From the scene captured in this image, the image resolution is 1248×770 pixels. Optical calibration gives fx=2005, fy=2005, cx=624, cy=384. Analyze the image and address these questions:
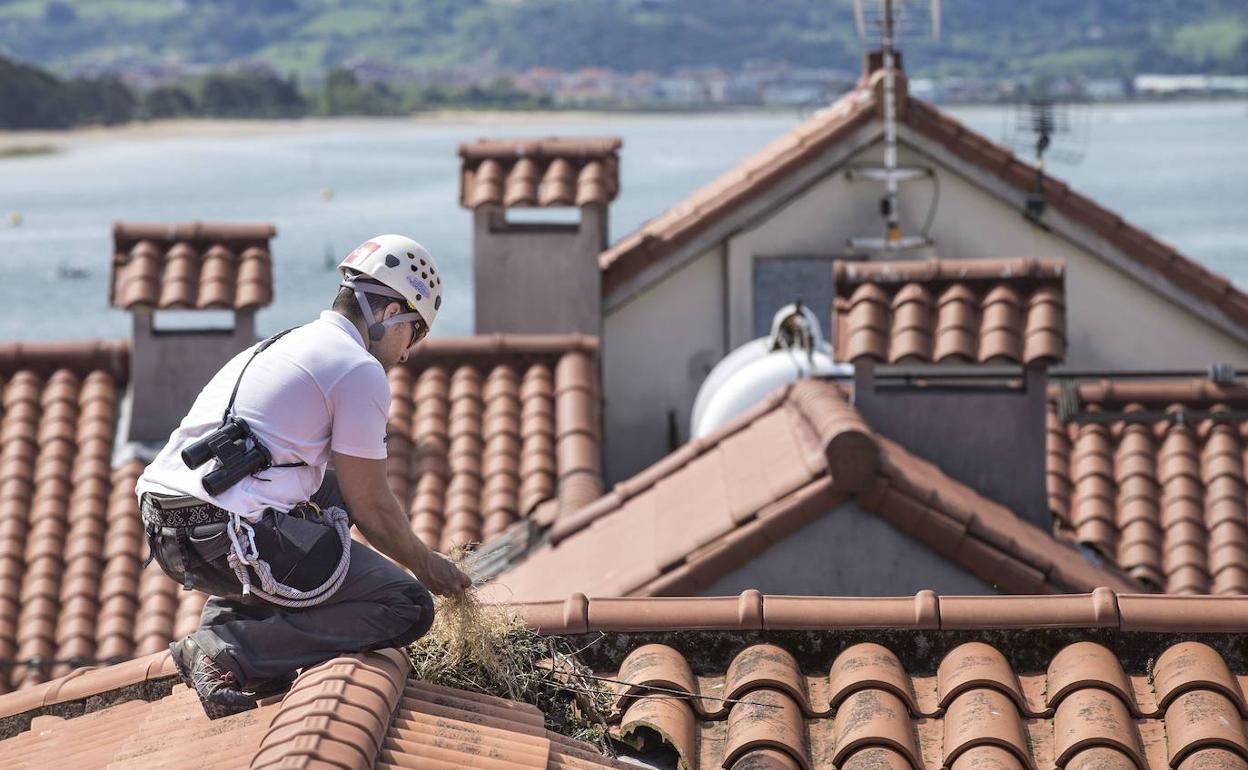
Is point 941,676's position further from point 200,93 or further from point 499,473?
point 200,93

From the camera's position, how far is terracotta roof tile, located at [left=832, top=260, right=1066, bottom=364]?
13.0m

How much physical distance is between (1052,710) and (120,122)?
137350 millimetres

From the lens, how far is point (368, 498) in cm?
684

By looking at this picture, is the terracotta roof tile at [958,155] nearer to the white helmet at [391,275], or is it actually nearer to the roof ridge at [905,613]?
the roof ridge at [905,613]

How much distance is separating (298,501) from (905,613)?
2757mm

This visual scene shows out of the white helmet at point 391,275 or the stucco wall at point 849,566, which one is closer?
the white helmet at point 391,275

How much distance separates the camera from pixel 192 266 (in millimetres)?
18359

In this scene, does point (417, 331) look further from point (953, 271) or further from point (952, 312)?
point (953, 271)

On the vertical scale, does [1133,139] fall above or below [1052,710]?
below

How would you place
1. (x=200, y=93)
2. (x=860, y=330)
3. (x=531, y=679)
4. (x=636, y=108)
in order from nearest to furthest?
(x=531, y=679) < (x=860, y=330) < (x=200, y=93) < (x=636, y=108)

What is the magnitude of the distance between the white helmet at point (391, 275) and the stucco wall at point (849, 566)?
16.1 feet

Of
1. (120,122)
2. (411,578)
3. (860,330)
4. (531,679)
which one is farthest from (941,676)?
(120,122)

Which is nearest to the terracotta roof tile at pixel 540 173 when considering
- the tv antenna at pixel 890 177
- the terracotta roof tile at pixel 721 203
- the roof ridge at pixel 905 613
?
the terracotta roof tile at pixel 721 203

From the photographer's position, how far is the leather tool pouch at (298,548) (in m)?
6.81
